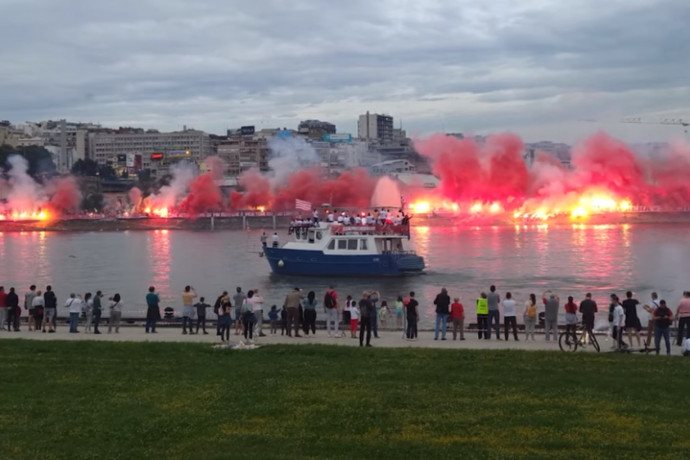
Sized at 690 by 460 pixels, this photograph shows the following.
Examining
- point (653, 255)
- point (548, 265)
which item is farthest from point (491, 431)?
point (653, 255)

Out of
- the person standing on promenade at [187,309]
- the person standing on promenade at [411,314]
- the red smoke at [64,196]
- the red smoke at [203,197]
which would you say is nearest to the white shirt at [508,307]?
the person standing on promenade at [411,314]

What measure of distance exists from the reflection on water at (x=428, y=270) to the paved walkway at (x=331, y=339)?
12999mm

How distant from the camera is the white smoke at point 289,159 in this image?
152750 millimetres

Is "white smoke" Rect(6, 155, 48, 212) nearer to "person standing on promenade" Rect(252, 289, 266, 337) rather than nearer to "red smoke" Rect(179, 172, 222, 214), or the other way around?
"red smoke" Rect(179, 172, 222, 214)

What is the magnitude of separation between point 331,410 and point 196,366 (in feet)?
14.5

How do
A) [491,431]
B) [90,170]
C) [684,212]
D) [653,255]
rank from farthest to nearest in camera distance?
[90,170] → [684,212] → [653,255] → [491,431]

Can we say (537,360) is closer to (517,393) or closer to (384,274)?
(517,393)

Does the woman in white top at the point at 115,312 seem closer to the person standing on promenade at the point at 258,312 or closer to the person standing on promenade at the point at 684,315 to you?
the person standing on promenade at the point at 258,312

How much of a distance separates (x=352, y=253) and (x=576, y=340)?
33317 mm

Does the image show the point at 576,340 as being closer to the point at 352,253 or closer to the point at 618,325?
the point at 618,325

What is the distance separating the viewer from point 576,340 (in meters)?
19.1

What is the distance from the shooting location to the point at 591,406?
42.1 ft

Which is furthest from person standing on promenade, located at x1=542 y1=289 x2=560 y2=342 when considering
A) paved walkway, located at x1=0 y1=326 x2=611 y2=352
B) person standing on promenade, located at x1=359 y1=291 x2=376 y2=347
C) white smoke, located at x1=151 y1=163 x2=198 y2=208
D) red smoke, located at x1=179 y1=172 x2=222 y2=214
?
white smoke, located at x1=151 y1=163 x2=198 y2=208

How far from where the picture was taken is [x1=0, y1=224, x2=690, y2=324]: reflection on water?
4919 cm
